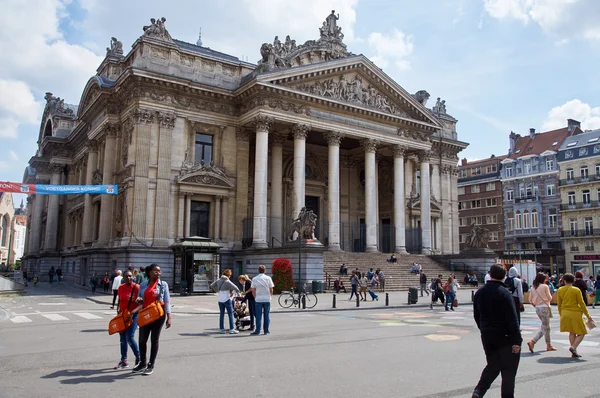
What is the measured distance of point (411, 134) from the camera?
44.7 m

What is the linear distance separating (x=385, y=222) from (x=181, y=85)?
2273 cm

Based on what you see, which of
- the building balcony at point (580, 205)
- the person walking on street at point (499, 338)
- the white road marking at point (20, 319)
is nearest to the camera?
the person walking on street at point (499, 338)

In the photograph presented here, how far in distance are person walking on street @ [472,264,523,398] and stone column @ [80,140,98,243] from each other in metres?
39.1

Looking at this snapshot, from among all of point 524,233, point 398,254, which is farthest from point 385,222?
→ point 524,233

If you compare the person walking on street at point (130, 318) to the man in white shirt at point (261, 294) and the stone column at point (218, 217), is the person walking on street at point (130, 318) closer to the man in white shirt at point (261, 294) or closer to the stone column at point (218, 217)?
the man in white shirt at point (261, 294)

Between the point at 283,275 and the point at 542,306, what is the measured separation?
2034 centimetres

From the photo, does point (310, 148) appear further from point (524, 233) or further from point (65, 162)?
point (524, 233)

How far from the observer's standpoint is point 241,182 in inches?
1538

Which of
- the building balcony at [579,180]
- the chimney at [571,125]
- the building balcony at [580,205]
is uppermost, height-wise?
the chimney at [571,125]

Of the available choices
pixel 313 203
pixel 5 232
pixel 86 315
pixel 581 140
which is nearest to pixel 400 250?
pixel 313 203

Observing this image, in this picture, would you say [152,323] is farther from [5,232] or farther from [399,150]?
[5,232]

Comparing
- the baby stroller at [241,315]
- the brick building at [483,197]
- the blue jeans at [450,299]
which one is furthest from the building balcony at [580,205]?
the baby stroller at [241,315]

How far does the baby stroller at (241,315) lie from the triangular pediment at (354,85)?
22.9 meters

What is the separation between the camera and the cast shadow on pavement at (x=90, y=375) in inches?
333
